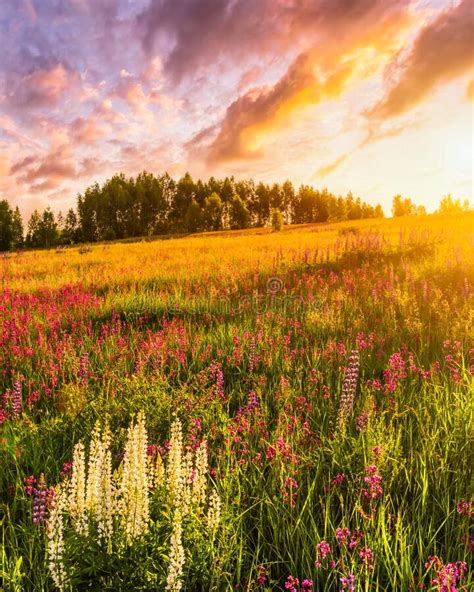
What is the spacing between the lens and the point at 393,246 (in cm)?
1188

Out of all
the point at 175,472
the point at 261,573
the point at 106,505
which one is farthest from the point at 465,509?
the point at 106,505

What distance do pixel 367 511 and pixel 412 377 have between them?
2.05 metres

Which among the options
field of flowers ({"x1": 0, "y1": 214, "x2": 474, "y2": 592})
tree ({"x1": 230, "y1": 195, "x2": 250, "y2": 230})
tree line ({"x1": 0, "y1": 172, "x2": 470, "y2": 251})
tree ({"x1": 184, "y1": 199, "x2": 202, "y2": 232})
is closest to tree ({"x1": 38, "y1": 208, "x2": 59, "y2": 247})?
tree line ({"x1": 0, "y1": 172, "x2": 470, "y2": 251})

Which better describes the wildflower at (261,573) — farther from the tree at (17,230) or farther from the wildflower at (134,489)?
the tree at (17,230)

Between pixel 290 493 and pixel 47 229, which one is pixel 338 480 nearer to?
pixel 290 493

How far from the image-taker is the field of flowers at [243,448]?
1872 millimetres

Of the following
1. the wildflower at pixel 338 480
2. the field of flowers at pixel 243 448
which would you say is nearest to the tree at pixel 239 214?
the field of flowers at pixel 243 448

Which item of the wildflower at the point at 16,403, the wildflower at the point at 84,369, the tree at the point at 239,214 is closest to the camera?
the wildflower at the point at 16,403

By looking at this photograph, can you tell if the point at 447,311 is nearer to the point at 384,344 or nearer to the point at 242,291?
the point at 384,344

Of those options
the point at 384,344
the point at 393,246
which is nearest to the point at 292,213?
the point at 393,246

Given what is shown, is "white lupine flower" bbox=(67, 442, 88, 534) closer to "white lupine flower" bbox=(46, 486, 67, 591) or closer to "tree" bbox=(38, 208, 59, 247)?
"white lupine flower" bbox=(46, 486, 67, 591)

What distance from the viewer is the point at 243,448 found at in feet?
10.0

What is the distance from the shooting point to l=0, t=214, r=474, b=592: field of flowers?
73.7 inches

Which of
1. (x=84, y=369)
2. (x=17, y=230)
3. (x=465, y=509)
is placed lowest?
(x=465, y=509)
